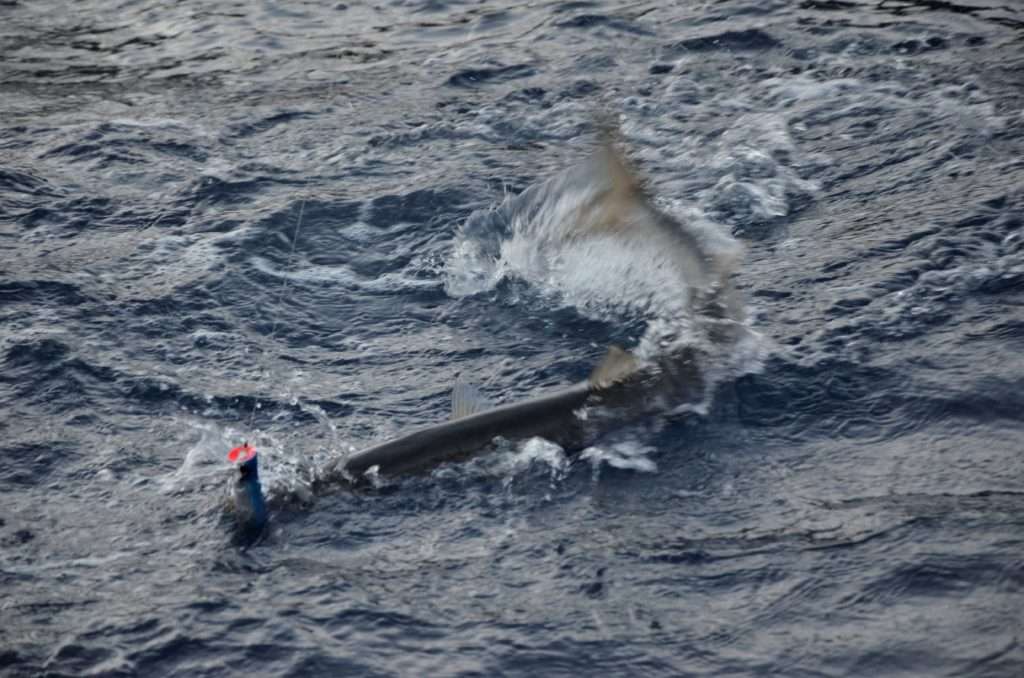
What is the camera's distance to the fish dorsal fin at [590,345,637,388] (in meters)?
5.87

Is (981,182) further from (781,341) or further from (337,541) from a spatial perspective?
(337,541)

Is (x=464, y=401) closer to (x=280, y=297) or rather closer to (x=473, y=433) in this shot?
(x=473, y=433)

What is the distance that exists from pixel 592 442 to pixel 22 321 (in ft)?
11.4

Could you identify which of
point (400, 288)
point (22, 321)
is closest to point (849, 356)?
point (400, 288)

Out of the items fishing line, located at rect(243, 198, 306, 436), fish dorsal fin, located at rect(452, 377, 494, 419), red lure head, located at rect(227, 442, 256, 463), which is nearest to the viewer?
red lure head, located at rect(227, 442, 256, 463)

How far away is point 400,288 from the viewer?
7477 mm

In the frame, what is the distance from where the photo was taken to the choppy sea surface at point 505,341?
477 centimetres

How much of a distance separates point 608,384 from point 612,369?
80 millimetres

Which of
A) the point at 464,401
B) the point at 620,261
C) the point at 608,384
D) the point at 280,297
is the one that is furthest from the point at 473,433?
the point at 280,297

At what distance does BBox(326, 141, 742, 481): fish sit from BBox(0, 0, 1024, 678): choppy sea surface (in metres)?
0.10

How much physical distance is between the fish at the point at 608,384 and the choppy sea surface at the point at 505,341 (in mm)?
98

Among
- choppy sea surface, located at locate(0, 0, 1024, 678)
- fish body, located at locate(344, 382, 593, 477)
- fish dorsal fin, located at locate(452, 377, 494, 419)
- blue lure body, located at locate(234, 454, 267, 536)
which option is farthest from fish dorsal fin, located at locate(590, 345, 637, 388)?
blue lure body, located at locate(234, 454, 267, 536)

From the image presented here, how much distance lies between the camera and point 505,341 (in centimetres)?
685

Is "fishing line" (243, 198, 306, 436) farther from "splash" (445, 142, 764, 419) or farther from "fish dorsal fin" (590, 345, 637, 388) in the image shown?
"fish dorsal fin" (590, 345, 637, 388)
